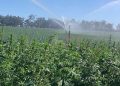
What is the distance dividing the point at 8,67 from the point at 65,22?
52.1 feet

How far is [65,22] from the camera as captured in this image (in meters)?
23.7

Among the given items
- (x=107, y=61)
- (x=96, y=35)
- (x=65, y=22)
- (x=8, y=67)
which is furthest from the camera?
(x=96, y=35)

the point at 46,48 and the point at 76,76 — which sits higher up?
the point at 46,48

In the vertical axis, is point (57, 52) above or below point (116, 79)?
above

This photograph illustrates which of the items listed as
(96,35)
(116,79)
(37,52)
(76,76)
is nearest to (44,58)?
(37,52)

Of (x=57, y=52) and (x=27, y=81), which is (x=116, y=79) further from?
(x=27, y=81)

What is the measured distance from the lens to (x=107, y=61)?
443 inches

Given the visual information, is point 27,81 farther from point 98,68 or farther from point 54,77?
point 98,68

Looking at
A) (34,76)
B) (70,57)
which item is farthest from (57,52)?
(34,76)

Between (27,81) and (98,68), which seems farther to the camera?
(98,68)

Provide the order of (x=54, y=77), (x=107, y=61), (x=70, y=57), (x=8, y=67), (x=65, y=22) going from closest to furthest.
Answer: (x=8, y=67) < (x=54, y=77) < (x=70, y=57) < (x=107, y=61) < (x=65, y=22)

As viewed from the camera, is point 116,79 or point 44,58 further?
point 116,79

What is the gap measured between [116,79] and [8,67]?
147 inches

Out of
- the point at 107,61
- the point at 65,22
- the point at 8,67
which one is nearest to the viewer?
the point at 8,67
